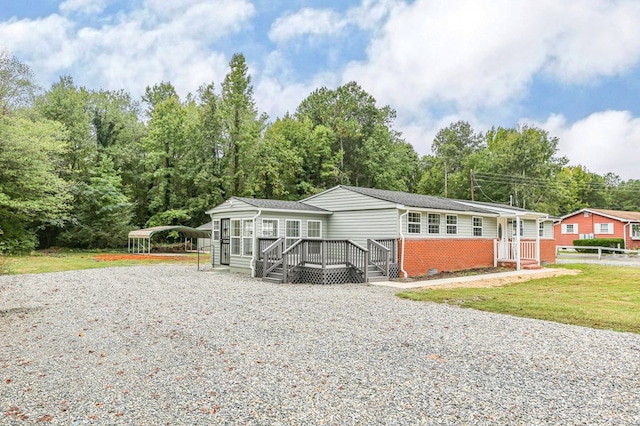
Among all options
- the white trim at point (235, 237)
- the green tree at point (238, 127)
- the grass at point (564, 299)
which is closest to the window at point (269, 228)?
the white trim at point (235, 237)

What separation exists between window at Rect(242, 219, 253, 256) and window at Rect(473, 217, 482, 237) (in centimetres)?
990

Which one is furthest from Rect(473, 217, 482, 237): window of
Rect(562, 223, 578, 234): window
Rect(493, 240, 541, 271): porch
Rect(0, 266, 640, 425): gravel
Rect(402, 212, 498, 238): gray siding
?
Rect(562, 223, 578, 234): window

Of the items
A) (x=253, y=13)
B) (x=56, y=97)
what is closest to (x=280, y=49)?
(x=253, y=13)

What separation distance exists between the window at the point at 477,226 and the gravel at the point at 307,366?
416 inches

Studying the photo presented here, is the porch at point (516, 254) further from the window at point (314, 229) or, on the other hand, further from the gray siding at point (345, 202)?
the window at point (314, 229)

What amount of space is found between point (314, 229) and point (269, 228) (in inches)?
90.5

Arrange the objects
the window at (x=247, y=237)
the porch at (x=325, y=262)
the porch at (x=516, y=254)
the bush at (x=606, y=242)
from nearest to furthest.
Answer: the porch at (x=325, y=262)
the window at (x=247, y=237)
the porch at (x=516, y=254)
the bush at (x=606, y=242)

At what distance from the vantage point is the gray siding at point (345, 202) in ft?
51.8

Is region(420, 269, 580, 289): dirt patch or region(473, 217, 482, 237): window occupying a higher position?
region(473, 217, 482, 237): window

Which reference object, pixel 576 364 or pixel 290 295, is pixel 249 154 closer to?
pixel 290 295

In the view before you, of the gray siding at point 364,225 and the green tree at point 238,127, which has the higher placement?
the green tree at point 238,127

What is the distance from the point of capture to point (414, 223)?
15.8 meters

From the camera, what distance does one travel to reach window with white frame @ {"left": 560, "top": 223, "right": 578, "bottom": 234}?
1469 inches

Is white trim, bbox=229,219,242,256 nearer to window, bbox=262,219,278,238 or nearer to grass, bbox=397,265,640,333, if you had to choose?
window, bbox=262,219,278,238
